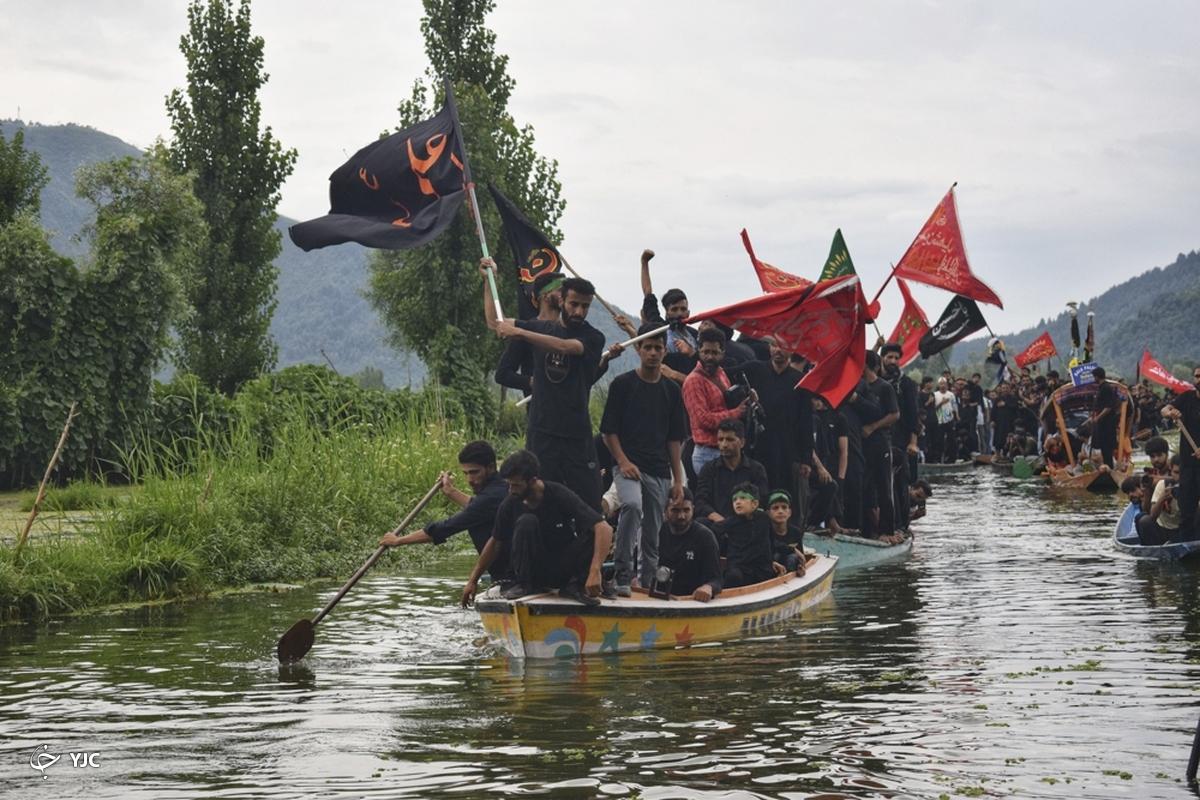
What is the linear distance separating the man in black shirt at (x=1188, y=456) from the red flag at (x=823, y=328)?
3533 mm

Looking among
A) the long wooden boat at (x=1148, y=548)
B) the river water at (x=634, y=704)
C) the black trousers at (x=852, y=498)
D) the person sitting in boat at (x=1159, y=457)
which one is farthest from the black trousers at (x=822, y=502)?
the person sitting in boat at (x=1159, y=457)

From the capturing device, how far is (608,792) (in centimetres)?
779

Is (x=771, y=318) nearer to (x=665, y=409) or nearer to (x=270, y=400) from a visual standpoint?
(x=665, y=409)

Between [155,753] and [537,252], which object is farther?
[537,252]

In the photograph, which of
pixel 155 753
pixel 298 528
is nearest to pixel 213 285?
pixel 298 528

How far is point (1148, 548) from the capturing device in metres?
17.4

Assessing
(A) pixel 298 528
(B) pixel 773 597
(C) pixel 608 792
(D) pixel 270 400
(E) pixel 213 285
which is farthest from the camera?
(E) pixel 213 285

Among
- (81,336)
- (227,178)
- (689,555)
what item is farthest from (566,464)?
(227,178)

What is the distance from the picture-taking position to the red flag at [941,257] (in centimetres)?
2353

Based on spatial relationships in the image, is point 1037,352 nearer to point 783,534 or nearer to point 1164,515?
point 1164,515

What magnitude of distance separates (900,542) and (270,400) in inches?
456

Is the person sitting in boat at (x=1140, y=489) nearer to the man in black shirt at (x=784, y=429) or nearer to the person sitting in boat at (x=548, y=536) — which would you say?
the man in black shirt at (x=784, y=429)

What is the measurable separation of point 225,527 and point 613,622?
6.83m

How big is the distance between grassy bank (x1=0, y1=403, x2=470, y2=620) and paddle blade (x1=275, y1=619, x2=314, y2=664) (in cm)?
356
